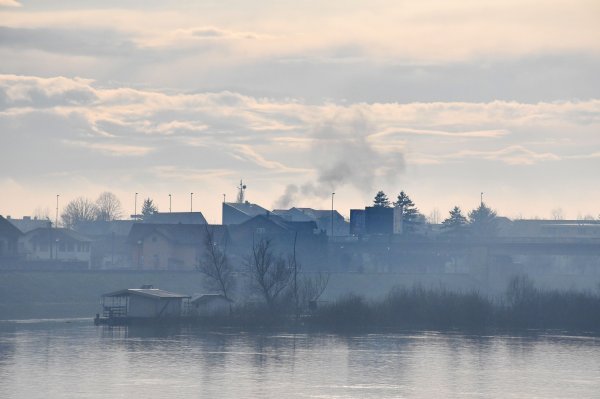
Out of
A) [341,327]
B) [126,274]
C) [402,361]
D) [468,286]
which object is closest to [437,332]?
[341,327]

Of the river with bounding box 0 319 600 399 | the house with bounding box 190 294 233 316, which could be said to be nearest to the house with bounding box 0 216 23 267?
the house with bounding box 190 294 233 316

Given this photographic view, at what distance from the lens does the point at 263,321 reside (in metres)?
121

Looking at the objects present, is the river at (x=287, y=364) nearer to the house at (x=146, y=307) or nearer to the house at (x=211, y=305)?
the house at (x=146, y=307)

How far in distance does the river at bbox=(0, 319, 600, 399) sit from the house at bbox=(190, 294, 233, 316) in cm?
984

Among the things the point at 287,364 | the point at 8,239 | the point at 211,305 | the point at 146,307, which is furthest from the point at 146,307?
the point at 8,239

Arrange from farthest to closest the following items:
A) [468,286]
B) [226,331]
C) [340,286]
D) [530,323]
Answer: [468,286], [340,286], [530,323], [226,331]

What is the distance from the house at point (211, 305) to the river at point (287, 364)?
9837 millimetres

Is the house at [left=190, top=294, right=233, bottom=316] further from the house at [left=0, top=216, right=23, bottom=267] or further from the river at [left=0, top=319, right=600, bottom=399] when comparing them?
the house at [left=0, top=216, right=23, bottom=267]

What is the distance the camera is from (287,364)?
3440 inches

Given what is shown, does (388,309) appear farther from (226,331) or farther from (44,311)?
(44,311)

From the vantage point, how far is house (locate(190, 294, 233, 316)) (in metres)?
124

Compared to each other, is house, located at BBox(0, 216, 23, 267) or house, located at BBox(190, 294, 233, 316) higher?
house, located at BBox(0, 216, 23, 267)

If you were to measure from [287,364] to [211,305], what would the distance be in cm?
4060

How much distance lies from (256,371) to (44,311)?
205ft
